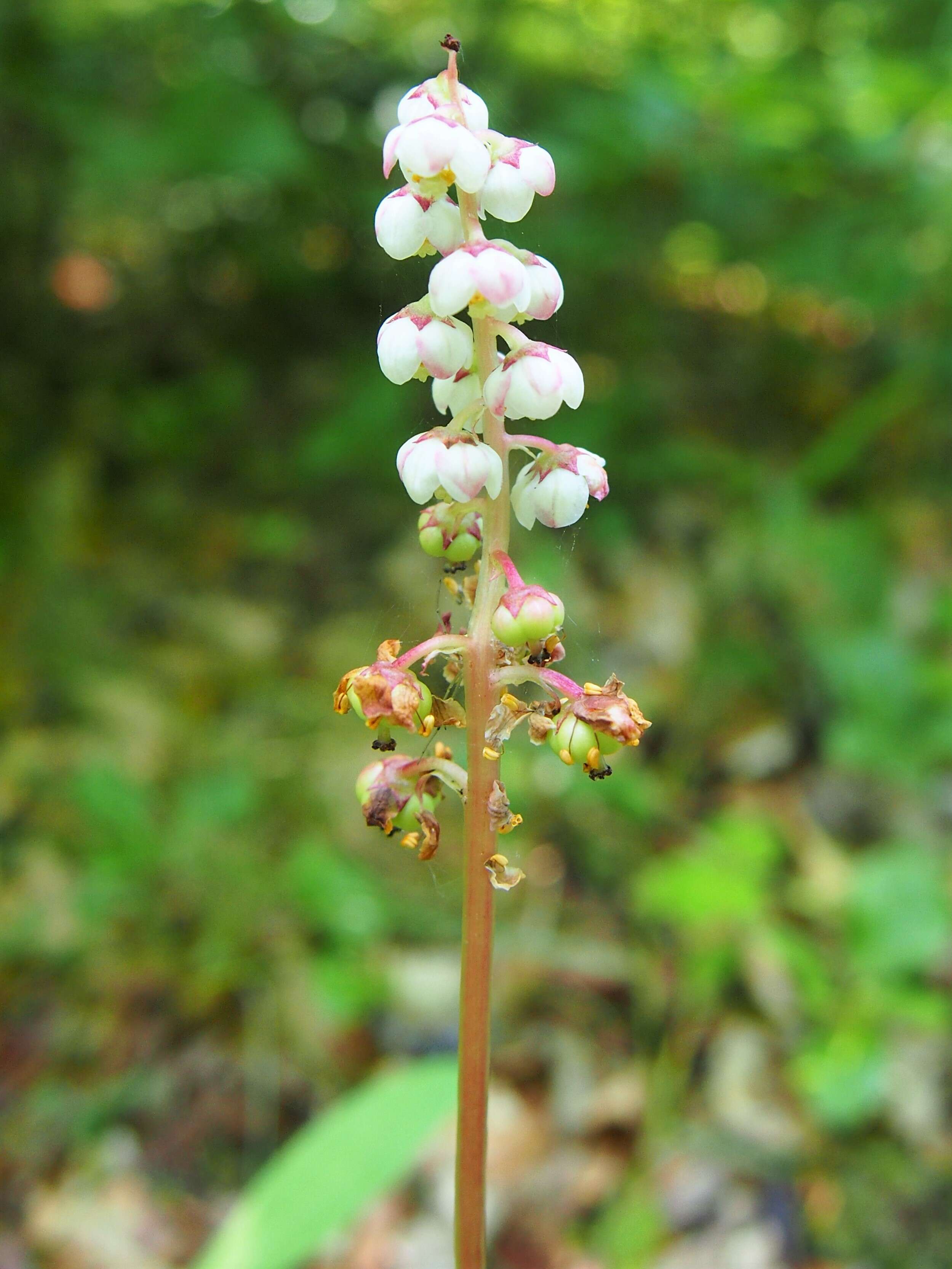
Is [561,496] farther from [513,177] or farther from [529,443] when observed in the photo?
[513,177]

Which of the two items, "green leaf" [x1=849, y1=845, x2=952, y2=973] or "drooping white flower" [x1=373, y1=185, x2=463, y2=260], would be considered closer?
"drooping white flower" [x1=373, y1=185, x2=463, y2=260]

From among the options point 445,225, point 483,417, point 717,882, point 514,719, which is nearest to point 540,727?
point 514,719

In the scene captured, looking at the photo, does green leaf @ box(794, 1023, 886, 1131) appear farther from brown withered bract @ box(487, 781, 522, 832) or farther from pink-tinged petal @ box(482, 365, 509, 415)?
pink-tinged petal @ box(482, 365, 509, 415)

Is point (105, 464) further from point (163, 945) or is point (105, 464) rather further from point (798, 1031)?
point (798, 1031)

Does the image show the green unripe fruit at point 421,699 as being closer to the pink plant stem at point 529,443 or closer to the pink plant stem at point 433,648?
the pink plant stem at point 433,648

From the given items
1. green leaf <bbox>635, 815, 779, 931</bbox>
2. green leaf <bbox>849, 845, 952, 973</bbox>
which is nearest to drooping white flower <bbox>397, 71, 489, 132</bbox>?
green leaf <bbox>635, 815, 779, 931</bbox>

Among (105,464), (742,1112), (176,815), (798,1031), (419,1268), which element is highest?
(105,464)

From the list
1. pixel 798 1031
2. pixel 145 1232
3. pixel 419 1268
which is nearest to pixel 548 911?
pixel 798 1031

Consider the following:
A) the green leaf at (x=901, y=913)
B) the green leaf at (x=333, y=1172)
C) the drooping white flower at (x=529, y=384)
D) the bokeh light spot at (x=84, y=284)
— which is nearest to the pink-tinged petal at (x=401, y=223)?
the drooping white flower at (x=529, y=384)
